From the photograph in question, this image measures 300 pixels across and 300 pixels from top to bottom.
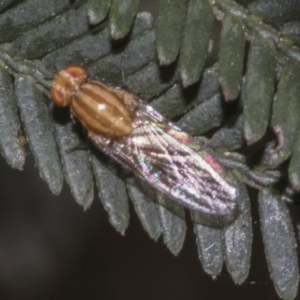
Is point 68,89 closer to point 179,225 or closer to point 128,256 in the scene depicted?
point 179,225

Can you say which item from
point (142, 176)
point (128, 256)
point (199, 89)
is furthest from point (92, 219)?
point (199, 89)

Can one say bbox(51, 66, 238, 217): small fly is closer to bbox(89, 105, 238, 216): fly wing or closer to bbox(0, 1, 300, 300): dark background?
bbox(89, 105, 238, 216): fly wing

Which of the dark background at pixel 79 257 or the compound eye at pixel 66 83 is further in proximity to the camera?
the dark background at pixel 79 257

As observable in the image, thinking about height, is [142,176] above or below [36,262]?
above

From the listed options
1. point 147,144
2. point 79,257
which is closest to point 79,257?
point 79,257

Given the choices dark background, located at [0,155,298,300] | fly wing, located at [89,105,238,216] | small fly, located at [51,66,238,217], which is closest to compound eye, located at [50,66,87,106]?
small fly, located at [51,66,238,217]

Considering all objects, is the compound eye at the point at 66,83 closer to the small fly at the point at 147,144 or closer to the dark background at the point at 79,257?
the small fly at the point at 147,144

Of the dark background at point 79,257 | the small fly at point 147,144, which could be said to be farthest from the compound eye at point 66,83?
the dark background at point 79,257

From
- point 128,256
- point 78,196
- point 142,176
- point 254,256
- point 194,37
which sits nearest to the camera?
point 194,37
